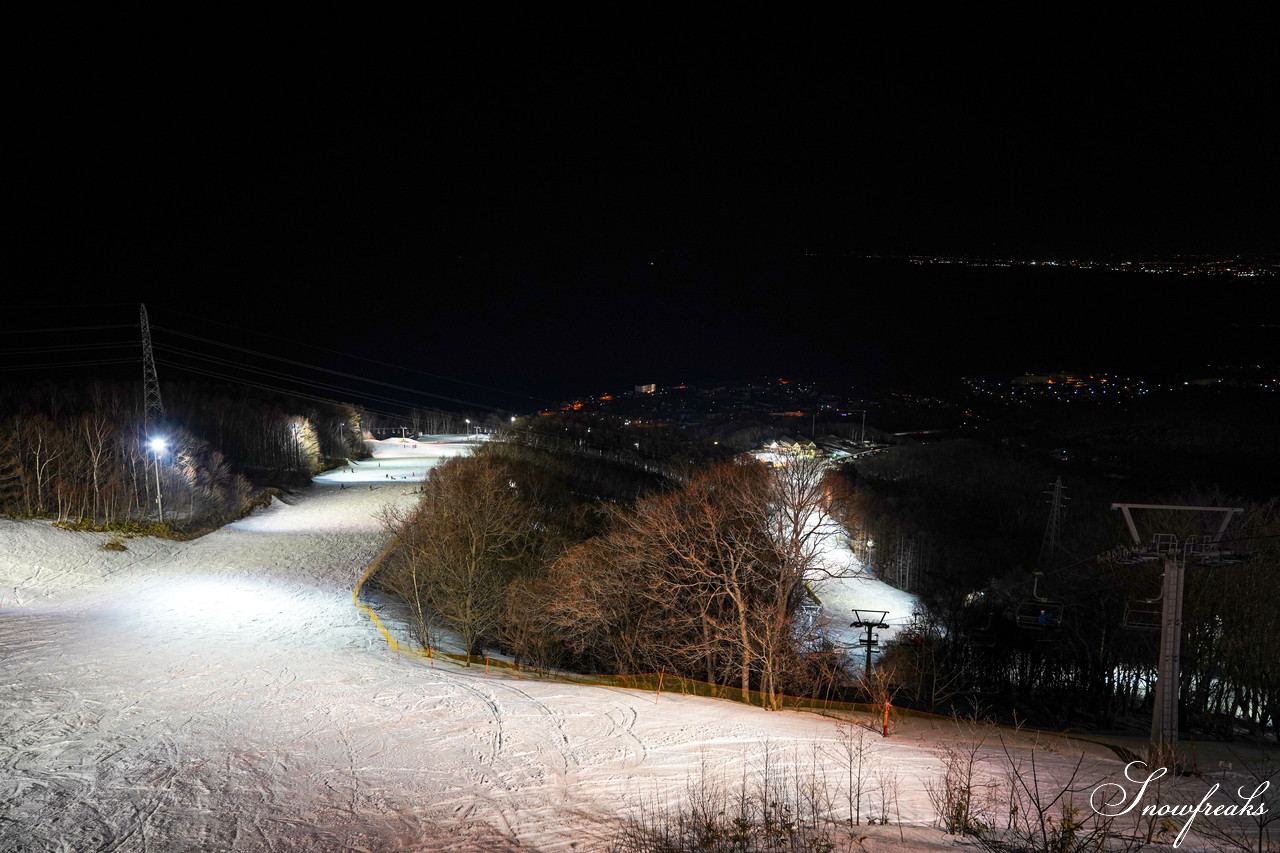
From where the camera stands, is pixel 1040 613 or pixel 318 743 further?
pixel 1040 613

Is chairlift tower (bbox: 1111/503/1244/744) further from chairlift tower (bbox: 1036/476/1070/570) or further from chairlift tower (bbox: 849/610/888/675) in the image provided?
chairlift tower (bbox: 1036/476/1070/570)

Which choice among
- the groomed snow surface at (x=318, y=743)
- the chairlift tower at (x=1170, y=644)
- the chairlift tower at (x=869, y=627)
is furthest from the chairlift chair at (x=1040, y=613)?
the groomed snow surface at (x=318, y=743)

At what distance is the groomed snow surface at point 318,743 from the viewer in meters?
11.0

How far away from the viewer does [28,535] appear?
34.9m

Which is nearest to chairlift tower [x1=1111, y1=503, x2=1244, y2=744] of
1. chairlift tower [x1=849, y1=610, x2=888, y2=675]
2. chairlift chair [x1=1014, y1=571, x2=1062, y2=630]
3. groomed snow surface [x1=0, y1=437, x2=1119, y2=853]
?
groomed snow surface [x1=0, y1=437, x2=1119, y2=853]

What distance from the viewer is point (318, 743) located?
15.2 metres

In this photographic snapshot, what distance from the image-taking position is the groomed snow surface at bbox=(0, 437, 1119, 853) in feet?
36.2

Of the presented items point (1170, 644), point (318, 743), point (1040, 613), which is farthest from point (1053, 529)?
point (318, 743)

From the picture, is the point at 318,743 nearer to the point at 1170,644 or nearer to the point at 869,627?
the point at 1170,644

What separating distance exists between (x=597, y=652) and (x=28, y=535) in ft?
86.2

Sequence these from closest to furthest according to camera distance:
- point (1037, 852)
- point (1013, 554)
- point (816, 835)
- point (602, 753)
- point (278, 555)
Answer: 1. point (1037, 852)
2. point (816, 835)
3. point (602, 753)
4. point (278, 555)
5. point (1013, 554)

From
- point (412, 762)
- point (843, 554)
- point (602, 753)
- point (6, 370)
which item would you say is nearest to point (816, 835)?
point (602, 753)

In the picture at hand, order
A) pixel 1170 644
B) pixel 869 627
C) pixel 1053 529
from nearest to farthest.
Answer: pixel 1170 644 → pixel 869 627 → pixel 1053 529

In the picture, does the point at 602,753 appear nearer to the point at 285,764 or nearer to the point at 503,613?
the point at 285,764
